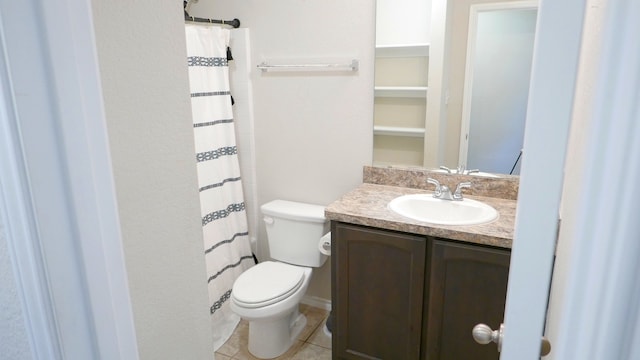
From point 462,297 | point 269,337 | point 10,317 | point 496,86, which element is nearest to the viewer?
point 10,317

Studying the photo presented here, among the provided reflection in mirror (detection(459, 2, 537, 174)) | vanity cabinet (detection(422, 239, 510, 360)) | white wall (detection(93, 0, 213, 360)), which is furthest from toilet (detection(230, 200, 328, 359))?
white wall (detection(93, 0, 213, 360))

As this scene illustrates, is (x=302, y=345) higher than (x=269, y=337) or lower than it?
lower

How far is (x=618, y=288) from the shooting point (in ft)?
1.50

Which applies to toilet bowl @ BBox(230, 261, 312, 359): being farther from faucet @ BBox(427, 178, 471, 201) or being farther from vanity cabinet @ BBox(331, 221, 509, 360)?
faucet @ BBox(427, 178, 471, 201)

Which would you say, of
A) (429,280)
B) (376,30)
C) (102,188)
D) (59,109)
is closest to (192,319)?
(102,188)

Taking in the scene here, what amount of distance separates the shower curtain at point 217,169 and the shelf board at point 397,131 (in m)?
0.88

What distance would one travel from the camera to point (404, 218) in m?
1.86

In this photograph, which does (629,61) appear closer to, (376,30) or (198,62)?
(376,30)

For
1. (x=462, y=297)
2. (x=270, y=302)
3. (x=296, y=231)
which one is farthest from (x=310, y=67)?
(x=462, y=297)

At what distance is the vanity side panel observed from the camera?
6.17 feet

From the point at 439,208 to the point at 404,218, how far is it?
315 millimetres

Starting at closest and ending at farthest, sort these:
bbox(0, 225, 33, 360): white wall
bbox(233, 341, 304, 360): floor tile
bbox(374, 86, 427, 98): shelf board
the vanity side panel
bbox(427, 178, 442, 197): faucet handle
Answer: bbox(0, 225, 33, 360): white wall < the vanity side panel < bbox(427, 178, 442, 197): faucet handle < bbox(374, 86, 427, 98): shelf board < bbox(233, 341, 304, 360): floor tile

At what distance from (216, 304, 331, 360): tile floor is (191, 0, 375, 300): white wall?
225mm

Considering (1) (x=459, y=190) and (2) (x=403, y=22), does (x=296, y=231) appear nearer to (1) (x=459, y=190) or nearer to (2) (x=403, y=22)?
(1) (x=459, y=190)
